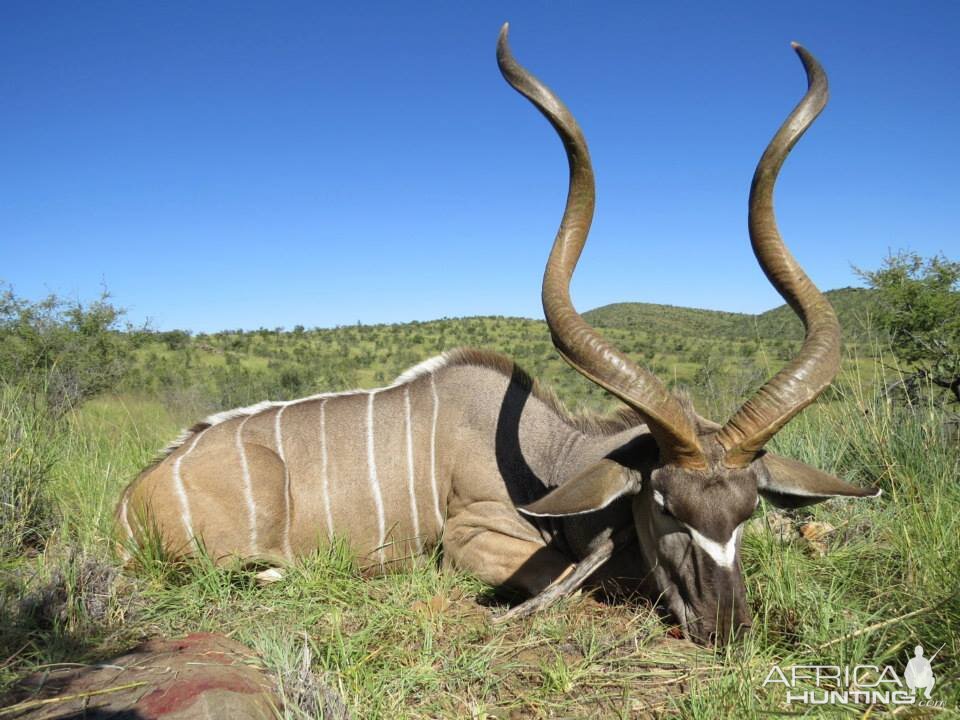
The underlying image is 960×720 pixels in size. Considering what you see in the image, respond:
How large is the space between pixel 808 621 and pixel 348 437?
2.49 metres

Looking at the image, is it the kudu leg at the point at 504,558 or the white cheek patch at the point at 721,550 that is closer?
the white cheek patch at the point at 721,550

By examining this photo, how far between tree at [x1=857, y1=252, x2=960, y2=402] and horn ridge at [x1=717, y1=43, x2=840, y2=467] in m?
3.91

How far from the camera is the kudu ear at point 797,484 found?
9.00ft

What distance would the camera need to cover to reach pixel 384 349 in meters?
29.3

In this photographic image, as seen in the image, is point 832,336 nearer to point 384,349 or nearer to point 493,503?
point 493,503

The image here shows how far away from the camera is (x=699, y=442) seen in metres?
2.66

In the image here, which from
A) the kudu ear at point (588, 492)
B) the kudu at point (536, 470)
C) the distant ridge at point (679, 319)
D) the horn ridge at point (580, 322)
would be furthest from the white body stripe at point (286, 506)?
the distant ridge at point (679, 319)

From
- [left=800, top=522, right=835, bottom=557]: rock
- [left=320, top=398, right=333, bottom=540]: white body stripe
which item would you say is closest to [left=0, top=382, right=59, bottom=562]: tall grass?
[left=320, top=398, right=333, bottom=540]: white body stripe

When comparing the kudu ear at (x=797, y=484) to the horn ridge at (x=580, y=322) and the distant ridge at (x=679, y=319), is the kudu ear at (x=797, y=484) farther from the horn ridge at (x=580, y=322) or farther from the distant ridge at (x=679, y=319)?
the distant ridge at (x=679, y=319)

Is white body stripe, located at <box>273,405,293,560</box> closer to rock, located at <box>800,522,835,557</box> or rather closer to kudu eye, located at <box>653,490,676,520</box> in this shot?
kudu eye, located at <box>653,490,676,520</box>

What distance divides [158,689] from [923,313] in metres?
7.49

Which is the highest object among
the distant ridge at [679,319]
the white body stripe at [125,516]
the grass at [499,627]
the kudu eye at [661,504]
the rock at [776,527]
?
the distant ridge at [679,319]

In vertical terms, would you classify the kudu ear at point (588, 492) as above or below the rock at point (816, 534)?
above

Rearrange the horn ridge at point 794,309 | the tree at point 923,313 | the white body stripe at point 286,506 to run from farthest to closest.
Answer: the tree at point 923,313
the white body stripe at point 286,506
the horn ridge at point 794,309
